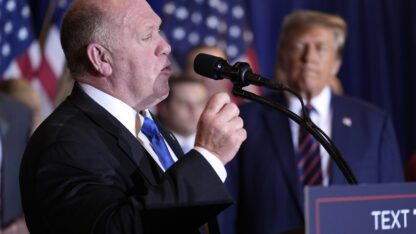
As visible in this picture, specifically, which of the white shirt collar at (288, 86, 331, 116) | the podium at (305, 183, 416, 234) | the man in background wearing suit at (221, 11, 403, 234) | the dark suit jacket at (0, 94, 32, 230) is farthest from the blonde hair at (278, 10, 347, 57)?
the podium at (305, 183, 416, 234)

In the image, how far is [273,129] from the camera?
2965mm

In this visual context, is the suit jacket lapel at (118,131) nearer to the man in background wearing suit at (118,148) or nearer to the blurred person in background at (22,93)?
the man in background wearing suit at (118,148)

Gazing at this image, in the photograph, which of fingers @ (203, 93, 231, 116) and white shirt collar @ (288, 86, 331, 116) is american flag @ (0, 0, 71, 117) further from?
fingers @ (203, 93, 231, 116)

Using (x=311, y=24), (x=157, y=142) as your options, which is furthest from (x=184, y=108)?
(x=157, y=142)

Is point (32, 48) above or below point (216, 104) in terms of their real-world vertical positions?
above

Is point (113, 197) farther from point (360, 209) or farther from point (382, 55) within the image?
point (382, 55)

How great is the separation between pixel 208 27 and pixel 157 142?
121 inches

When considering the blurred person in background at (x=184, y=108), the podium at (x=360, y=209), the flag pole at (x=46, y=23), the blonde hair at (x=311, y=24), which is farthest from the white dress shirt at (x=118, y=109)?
the flag pole at (x=46, y=23)

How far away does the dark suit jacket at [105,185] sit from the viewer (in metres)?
1.53

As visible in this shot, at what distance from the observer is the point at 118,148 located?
1.70 m

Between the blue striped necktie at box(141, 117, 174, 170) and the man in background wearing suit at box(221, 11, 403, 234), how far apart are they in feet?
3.41

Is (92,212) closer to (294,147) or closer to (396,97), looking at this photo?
(294,147)

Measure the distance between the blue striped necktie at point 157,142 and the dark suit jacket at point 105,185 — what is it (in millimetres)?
78

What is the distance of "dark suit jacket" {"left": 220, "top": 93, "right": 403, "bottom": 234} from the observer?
2.87m
